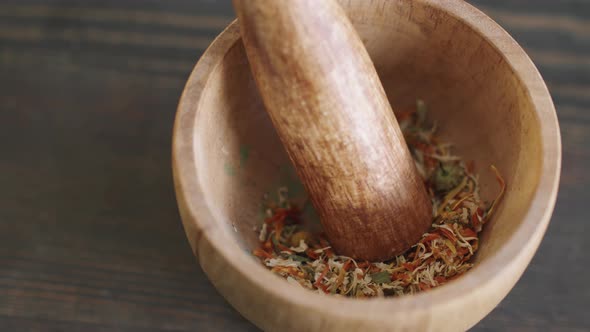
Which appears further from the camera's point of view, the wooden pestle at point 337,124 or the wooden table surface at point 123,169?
the wooden table surface at point 123,169

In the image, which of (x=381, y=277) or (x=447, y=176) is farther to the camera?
(x=447, y=176)

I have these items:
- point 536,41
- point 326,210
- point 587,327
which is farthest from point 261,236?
point 536,41

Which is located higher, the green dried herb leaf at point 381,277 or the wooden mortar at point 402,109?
the wooden mortar at point 402,109

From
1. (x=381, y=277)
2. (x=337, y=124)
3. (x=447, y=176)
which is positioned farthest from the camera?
(x=447, y=176)

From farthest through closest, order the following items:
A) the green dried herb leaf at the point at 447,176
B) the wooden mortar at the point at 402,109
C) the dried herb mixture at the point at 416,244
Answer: the green dried herb leaf at the point at 447,176 < the dried herb mixture at the point at 416,244 < the wooden mortar at the point at 402,109

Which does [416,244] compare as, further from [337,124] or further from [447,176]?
[337,124]

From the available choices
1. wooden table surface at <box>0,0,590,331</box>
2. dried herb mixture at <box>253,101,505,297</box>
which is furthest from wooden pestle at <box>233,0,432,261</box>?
wooden table surface at <box>0,0,590,331</box>

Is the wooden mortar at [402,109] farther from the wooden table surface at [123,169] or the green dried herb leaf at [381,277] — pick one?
the wooden table surface at [123,169]

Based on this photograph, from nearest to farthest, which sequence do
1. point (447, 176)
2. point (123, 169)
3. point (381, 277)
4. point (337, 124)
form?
point (337, 124) → point (381, 277) → point (447, 176) → point (123, 169)

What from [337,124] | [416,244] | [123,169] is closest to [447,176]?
[416,244]

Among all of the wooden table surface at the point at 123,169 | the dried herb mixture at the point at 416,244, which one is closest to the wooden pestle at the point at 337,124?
the dried herb mixture at the point at 416,244
